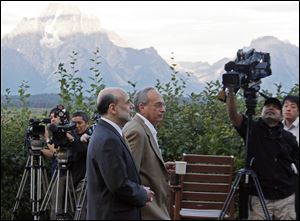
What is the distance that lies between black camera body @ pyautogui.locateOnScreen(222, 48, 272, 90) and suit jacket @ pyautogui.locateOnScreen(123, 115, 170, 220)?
0.77 meters

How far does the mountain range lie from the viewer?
1032 cm

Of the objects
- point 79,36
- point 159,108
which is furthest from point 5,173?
point 79,36

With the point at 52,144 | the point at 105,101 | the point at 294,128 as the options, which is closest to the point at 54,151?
the point at 52,144

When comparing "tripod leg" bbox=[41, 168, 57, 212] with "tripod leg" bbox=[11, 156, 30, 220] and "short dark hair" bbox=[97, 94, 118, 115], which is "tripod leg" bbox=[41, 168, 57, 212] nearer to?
"tripod leg" bbox=[11, 156, 30, 220]

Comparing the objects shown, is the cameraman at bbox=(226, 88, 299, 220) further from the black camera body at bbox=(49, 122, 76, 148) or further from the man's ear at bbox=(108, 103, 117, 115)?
the black camera body at bbox=(49, 122, 76, 148)

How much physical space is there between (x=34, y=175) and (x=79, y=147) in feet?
2.55

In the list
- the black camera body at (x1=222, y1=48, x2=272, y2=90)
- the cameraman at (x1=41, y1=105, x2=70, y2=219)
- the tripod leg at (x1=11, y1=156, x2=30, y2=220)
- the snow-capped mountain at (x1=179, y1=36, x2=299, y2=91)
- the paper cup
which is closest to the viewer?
the black camera body at (x1=222, y1=48, x2=272, y2=90)

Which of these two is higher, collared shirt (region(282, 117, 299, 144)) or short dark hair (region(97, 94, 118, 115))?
short dark hair (region(97, 94, 118, 115))

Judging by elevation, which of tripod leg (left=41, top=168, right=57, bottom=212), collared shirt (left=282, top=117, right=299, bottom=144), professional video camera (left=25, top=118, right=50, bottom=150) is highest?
collared shirt (left=282, top=117, right=299, bottom=144)

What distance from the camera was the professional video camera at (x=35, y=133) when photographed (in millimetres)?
7277

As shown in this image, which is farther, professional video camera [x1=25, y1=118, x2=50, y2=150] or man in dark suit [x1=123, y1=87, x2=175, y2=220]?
professional video camera [x1=25, y1=118, x2=50, y2=150]

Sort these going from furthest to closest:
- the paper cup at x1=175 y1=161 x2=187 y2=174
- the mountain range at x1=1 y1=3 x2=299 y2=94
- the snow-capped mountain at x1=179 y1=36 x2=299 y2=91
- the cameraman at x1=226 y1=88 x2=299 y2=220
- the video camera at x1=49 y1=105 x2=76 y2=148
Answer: the mountain range at x1=1 y1=3 x2=299 y2=94, the snow-capped mountain at x1=179 y1=36 x2=299 y2=91, the video camera at x1=49 y1=105 x2=76 y2=148, the paper cup at x1=175 y1=161 x2=187 y2=174, the cameraman at x1=226 y1=88 x2=299 y2=220

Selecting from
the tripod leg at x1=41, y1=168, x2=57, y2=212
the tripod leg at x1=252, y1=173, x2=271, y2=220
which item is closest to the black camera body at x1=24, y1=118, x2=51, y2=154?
the tripod leg at x1=41, y1=168, x2=57, y2=212

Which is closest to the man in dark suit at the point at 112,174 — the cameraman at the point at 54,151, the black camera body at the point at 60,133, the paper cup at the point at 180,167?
the paper cup at the point at 180,167
